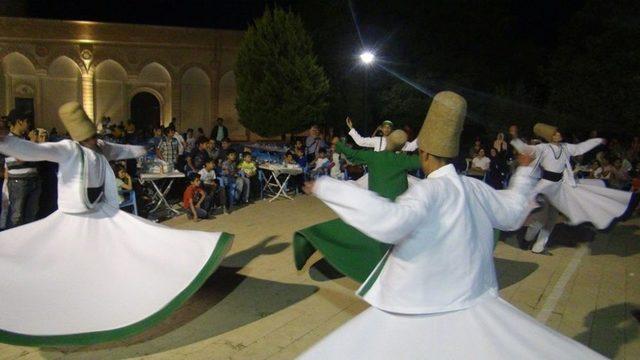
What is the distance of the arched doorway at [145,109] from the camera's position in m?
28.1

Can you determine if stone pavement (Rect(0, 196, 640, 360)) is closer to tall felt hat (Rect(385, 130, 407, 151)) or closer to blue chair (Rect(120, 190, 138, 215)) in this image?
tall felt hat (Rect(385, 130, 407, 151))

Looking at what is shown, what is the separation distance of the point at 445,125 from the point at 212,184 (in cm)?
900

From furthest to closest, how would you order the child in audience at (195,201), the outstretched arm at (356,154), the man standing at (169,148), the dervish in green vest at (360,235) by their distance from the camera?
the man standing at (169,148) < the child in audience at (195,201) < the outstretched arm at (356,154) < the dervish in green vest at (360,235)

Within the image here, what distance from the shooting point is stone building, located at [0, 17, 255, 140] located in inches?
1030

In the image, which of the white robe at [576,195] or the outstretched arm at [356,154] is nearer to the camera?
the outstretched arm at [356,154]

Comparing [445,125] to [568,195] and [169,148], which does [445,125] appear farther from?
[169,148]

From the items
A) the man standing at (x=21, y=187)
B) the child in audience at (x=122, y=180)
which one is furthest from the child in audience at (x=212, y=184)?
the man standing at (x=21, y=187)

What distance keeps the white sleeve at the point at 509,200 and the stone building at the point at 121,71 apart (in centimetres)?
2625

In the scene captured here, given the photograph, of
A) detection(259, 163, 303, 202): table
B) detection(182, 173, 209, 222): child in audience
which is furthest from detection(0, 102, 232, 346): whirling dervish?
detection(259, 163, 303, 202): table

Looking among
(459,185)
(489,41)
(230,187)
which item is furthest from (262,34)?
(459,185)

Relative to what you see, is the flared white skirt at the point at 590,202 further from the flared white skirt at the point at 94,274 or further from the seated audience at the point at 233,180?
the seated audience at the point at 233,180

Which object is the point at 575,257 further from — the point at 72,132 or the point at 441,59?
the point at 441,59

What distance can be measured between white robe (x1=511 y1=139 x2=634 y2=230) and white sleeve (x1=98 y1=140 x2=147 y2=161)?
17.3ft

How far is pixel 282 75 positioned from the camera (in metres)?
23.5
